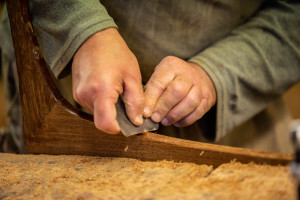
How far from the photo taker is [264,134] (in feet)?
3.36

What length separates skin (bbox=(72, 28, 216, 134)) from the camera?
0.54m

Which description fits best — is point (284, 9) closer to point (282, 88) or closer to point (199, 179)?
point (282, 88)

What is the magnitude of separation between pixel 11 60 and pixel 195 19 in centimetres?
63

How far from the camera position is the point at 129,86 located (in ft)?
1.88

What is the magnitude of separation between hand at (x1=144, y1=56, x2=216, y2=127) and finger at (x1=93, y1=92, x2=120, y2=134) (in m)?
0.10

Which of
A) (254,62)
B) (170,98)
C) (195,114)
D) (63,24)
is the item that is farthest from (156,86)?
(254,62)

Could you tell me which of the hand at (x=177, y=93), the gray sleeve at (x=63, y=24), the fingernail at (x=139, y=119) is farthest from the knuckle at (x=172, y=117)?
the gray sleeve at (x=63, y=24)

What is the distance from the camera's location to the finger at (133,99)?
1.88 feet

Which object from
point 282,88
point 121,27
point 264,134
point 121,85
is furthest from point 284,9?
point 121,85

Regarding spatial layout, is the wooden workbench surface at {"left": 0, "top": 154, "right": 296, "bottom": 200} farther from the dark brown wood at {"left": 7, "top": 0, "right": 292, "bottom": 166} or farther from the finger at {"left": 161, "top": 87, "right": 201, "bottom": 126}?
the finger at {"left": 161, "top": 87, "right": 201, "bottom": 126}

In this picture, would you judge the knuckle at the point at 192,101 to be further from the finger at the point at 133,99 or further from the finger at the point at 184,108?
the finger at the point at 133,99

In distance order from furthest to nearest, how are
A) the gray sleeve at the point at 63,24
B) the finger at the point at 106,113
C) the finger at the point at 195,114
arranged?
the finger at the point at 195,114 < the gray sleeve at the point at 63,24 < the finger at the point at 106,113

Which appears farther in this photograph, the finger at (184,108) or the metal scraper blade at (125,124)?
the finger at (184,108)

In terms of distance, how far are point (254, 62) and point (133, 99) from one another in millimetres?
441
